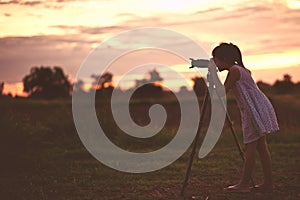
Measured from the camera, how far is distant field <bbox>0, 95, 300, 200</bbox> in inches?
263

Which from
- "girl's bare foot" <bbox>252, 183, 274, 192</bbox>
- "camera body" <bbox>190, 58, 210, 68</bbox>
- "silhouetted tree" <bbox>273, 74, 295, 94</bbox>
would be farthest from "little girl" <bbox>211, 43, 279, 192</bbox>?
"silhouetted tree" <bbox>273, 74, 295, 94</bbox>

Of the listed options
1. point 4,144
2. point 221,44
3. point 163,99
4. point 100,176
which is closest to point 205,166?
point 100,176

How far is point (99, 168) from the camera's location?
8.66 metres

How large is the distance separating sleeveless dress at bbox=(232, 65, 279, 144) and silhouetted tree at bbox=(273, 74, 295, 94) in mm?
32979

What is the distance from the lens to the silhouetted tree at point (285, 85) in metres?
38.2

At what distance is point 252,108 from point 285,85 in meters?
A: 34.2

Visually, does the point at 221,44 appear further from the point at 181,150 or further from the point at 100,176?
the point at 181,150

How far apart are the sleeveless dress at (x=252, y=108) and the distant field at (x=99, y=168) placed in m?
0.87

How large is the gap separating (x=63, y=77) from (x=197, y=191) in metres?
44.0

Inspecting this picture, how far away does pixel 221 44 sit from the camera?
6.02 metres

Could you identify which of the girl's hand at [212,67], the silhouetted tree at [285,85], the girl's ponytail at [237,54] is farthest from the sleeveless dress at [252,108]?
the silhouetted tree at [285,85]

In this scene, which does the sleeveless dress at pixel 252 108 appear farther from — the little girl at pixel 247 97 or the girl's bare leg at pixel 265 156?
the girl's bare leg at pixel 265 156

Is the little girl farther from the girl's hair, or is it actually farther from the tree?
the tree

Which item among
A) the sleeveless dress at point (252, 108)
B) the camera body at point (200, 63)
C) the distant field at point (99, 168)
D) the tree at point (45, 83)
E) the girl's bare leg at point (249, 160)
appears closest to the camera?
the camera body at point (200, 63)
